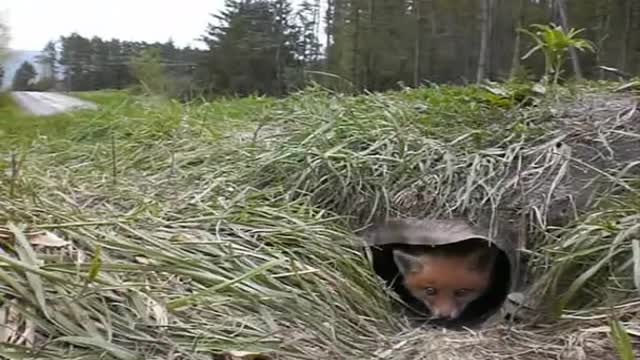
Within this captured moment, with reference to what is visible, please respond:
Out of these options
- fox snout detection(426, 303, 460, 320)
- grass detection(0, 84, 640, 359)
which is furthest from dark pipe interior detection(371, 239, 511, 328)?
grass detection(0, 84, 640, 359)

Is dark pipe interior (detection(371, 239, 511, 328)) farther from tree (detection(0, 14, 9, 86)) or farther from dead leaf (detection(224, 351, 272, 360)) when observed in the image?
tree (detection(0, 14, 9, 86))

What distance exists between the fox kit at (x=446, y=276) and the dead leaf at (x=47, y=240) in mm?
1014

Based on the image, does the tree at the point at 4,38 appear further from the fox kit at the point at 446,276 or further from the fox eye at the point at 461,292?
the fox eye at the point at 461,292

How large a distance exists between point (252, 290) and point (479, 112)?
1.41 m

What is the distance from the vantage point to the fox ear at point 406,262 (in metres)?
1.94

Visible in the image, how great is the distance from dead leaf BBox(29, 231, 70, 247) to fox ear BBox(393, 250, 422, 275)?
101 centimetres

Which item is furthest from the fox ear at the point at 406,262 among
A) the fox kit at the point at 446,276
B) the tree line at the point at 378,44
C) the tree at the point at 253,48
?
the tree at the point at 253,48

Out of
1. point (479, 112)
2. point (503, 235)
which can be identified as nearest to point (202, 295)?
point (503, 235)

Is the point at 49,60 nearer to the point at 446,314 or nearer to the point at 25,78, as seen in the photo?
the point at 25,78

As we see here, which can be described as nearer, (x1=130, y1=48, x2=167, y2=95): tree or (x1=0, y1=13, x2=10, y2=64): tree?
(x1=0, y1=13, x2=10, y2=64): tree

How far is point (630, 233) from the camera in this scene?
1.28 m

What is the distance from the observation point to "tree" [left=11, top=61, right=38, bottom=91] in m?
2.29

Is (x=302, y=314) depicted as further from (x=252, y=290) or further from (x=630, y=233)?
(x=630, y=233)

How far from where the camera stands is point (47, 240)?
1.11 m
